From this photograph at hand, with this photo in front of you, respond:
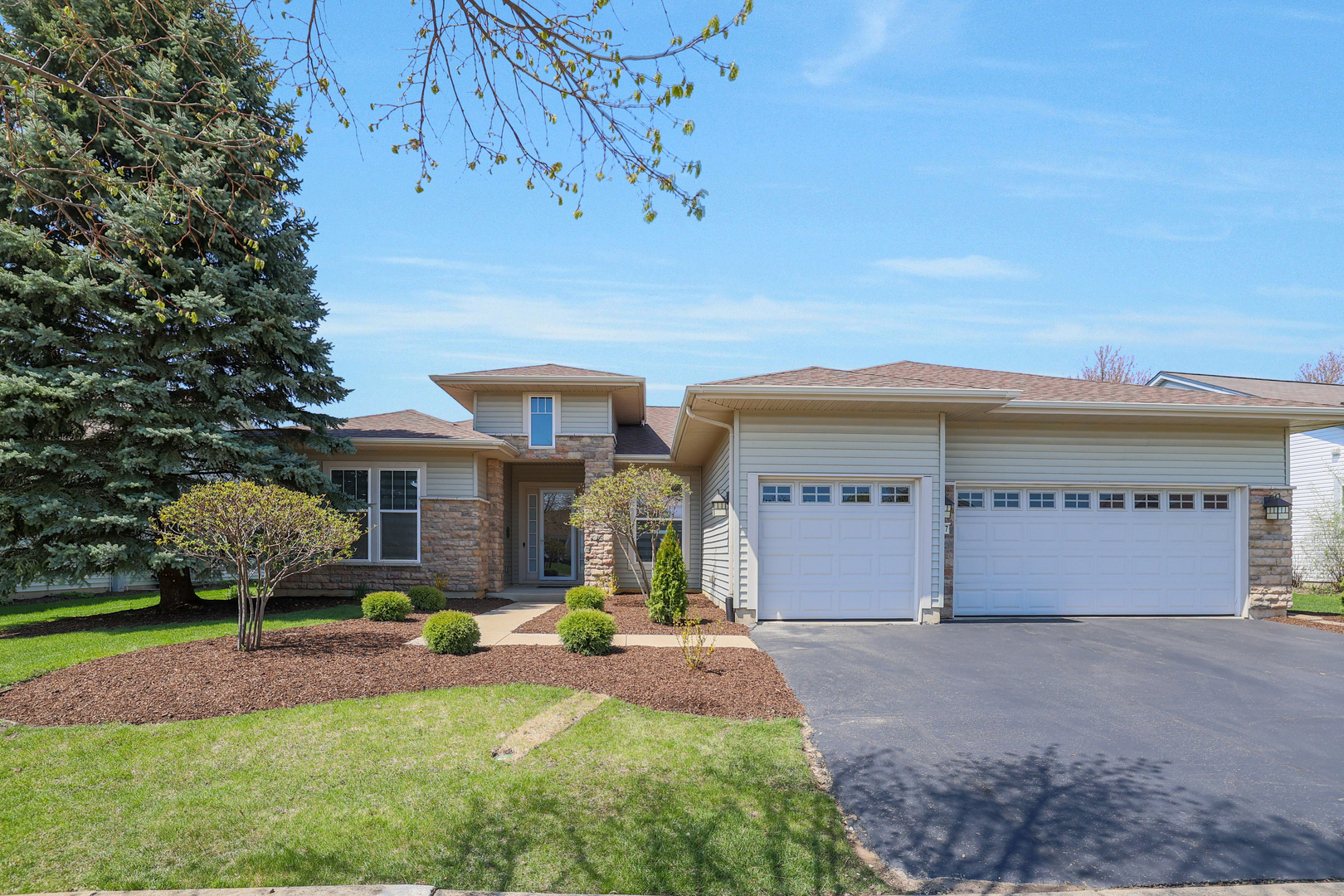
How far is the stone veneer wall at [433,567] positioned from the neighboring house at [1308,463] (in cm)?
1682

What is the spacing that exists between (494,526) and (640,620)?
18.5 feet

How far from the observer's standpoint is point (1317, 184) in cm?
1064

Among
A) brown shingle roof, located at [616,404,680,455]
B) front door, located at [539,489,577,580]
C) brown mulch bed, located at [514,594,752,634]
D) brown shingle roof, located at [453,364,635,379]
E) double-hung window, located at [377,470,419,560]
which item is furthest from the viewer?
front door, located at [539,489,577,580]

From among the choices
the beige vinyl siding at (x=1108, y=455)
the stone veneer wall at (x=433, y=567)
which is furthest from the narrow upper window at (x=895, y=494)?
the stone veneer wall at (x=433, y=567)

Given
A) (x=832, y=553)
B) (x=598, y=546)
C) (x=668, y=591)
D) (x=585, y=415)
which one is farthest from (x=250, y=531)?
(x=585, y=415)

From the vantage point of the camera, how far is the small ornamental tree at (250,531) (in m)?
7.13

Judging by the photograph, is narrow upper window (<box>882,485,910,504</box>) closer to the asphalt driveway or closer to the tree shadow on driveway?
the asphalt driveway

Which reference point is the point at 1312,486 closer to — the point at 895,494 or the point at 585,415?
the point at 895,494

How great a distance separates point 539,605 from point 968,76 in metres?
10.3

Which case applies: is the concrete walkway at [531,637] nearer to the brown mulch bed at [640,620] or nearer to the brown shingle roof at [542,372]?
the brown mulch bed at [640,620]

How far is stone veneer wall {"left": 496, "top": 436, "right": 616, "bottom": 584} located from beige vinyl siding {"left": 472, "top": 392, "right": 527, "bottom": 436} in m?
0.18

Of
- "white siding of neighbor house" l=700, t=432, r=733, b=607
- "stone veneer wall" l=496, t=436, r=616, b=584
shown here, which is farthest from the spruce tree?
"white siding of neighbor house" l=700, t=432, r=733, b=607

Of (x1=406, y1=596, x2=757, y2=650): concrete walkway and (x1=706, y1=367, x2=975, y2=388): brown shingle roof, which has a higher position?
(x1=706, y1=367, x2=975, y2=388): brown shingle roof

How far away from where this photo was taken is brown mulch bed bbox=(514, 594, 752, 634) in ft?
30.5
